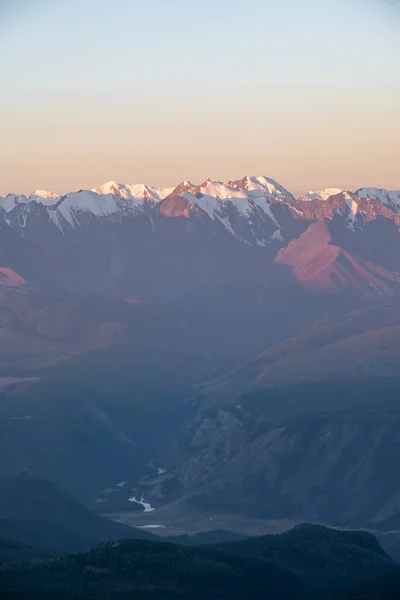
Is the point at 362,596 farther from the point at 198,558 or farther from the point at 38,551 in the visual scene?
the point at 38,551

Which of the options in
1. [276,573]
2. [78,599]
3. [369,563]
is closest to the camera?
[78,599]

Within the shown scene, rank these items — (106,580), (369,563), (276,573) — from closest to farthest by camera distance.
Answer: (106,580) < (276,573) < (369,563)

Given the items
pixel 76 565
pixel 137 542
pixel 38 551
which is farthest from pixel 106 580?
pixel 38 551

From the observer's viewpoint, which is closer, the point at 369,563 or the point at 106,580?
the point at 106,580

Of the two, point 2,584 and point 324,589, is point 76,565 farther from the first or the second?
point 324,589

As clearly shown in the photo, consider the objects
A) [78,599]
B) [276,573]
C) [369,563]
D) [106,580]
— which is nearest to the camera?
[78,599]

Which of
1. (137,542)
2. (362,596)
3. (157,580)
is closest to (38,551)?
(137,542)

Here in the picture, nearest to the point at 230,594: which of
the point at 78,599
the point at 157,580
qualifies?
the point at 157,580

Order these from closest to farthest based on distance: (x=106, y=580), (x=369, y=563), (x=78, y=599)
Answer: (x=78, y=599) < (x=106, y=580) < (x=369, y=563)

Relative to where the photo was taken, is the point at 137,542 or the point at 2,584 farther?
the point at 137,542
